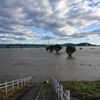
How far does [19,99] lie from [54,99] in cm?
232

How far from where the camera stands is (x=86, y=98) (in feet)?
44.2

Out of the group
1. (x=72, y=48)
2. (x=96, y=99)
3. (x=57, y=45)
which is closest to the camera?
(x=96, y=99)

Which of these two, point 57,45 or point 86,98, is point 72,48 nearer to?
point 57,45

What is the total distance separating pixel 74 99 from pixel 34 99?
99.9 inches

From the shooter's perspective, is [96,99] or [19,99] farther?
[19,99]

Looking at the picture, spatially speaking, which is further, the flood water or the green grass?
the flood water

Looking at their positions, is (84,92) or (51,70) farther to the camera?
(51,70)

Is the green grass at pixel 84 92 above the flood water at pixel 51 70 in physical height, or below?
above

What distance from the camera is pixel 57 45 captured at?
166 meters

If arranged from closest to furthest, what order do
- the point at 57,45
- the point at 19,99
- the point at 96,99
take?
the point at 96,99 → the point at 19,99 → the point at 57,45

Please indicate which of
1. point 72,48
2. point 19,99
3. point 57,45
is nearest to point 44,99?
point 19,99

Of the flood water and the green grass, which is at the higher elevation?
the green grass

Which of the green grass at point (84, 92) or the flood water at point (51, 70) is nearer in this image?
the green grass at point (84, 92)

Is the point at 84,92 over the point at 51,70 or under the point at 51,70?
over
